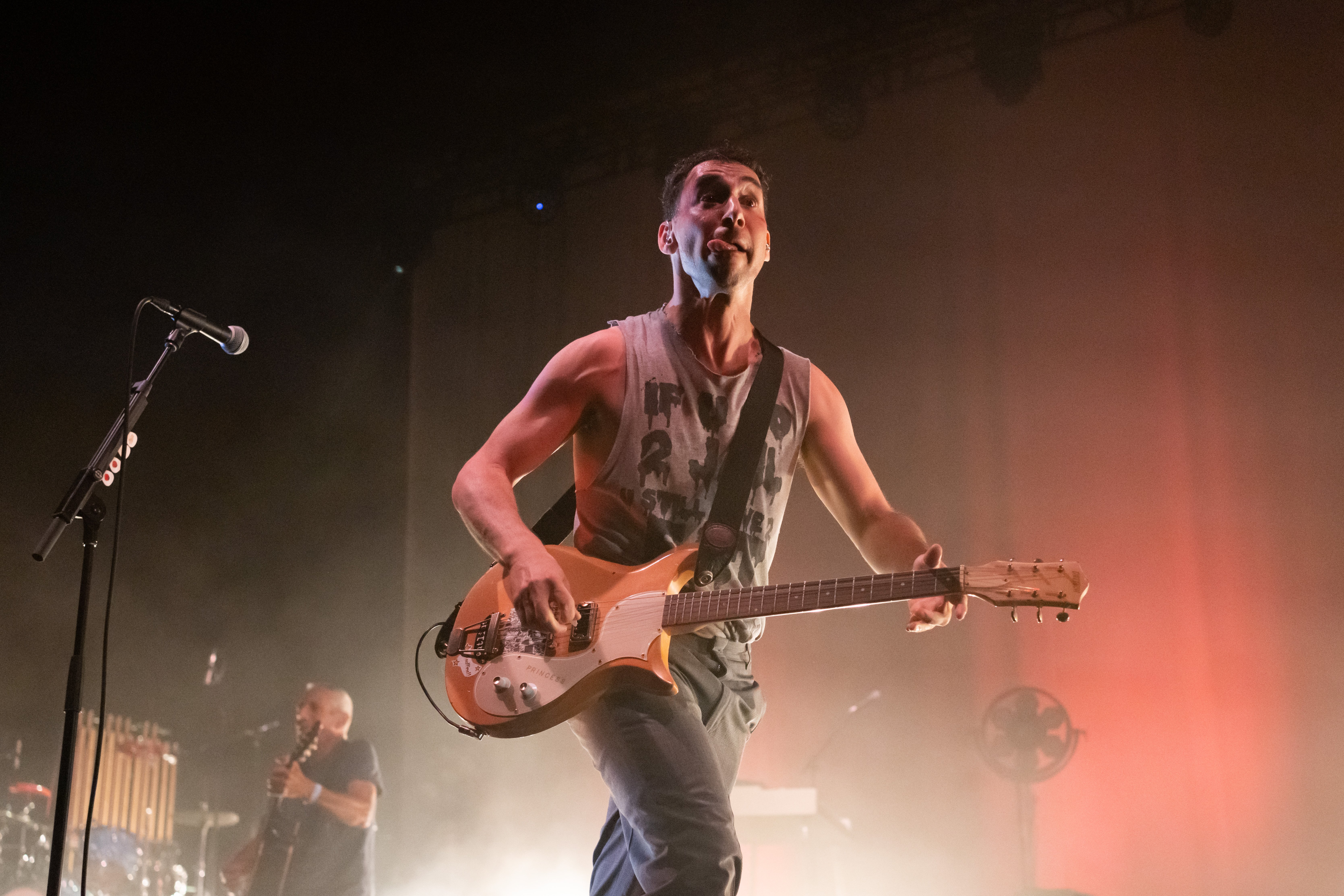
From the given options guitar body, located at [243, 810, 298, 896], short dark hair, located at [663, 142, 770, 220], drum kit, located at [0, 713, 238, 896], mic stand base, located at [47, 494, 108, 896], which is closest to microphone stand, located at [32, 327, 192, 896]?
mic stand base, located at [47, 494, 108, 896]

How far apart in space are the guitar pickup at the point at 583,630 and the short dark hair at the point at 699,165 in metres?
1.28

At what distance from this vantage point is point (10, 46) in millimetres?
6527

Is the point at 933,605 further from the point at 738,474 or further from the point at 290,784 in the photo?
the point at 290,784

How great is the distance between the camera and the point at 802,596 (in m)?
Result: 2.41

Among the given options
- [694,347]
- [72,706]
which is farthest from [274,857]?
[694,347]

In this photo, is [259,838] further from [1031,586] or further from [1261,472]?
[1261,472]

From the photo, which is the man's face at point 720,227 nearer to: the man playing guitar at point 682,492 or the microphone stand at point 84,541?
the man playing guitar at point 682,492

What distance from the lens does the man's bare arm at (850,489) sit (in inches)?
107

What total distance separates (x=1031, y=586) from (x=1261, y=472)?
16.2 ft

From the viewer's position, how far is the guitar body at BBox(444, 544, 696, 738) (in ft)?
7.79

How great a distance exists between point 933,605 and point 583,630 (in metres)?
0.79

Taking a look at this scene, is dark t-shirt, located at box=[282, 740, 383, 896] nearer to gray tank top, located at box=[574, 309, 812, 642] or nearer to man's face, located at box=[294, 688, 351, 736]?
man's face, located at box=[294, 688, 351, 736]

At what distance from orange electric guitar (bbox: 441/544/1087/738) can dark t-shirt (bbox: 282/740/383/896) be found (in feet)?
13.2

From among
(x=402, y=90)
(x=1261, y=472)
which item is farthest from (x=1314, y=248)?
(x=402, y=90)
